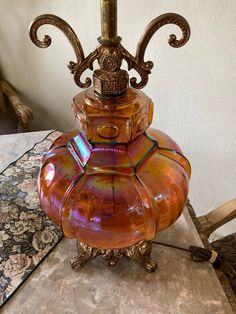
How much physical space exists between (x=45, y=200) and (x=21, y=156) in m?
0.37

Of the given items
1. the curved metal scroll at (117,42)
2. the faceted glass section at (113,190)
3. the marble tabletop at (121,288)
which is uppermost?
the curved metal scroll at (117,42)

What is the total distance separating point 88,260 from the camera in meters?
0.62

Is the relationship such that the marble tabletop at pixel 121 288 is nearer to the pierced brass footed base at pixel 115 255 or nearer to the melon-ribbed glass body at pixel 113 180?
the pierced brass footed base at pixel 115 255

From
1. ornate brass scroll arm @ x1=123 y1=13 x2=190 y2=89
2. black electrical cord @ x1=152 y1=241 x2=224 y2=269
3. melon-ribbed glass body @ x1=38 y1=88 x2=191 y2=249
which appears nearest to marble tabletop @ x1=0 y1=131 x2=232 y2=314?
black electrical cord @ x1=152 y1=241 x2=224 y2=269

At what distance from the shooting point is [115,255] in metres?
0.61

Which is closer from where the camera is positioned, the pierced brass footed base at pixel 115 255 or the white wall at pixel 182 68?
the pierced brass footed base at pixel 115 255

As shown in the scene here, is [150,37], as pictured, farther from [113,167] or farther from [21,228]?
[21,228]

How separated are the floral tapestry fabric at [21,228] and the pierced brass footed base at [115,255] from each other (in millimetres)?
78

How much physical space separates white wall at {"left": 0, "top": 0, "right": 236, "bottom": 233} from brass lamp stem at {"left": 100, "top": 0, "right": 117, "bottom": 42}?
0.41 m

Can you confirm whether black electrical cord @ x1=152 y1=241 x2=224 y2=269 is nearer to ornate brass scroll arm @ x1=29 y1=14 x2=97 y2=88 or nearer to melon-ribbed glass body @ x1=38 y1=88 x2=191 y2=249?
melon-ribbed glass body @ x1=38 y1=88 x2=191 y2=249

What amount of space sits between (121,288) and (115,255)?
0.20 feet

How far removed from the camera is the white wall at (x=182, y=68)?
30.8 inches

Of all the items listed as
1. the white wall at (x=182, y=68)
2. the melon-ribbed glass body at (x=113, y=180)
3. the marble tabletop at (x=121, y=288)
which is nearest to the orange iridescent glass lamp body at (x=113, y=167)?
the melon-ribbed glass body at (x=113, y=180)

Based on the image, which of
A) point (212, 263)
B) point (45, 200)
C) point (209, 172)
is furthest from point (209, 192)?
point (45, 200)
